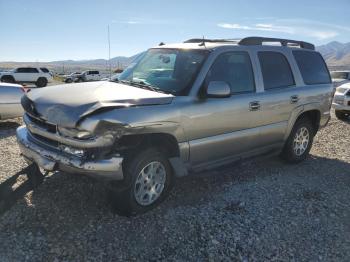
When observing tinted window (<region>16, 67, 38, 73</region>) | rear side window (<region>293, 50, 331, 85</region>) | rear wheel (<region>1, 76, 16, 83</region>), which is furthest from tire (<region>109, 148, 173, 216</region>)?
tinted window (<region>16, 67, 38, 73</region>)

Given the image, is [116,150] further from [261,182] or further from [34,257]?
[261,182]

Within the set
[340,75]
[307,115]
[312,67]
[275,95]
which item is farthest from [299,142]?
[340,75]

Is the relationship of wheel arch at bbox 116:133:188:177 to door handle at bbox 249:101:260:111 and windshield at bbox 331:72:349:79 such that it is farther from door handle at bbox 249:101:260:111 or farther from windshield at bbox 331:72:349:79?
windshield at bbox 331:72:349:79

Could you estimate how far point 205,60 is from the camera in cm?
478

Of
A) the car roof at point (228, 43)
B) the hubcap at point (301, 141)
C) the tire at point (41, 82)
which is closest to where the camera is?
the car roof at point (228, 43)

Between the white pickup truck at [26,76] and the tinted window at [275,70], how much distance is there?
29.1m

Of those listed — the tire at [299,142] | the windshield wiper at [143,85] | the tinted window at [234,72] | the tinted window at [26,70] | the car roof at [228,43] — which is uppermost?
the car roof at [228,43]

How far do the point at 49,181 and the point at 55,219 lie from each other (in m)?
1.11

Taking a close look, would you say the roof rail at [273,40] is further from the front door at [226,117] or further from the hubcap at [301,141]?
the hubcap at [301,141]

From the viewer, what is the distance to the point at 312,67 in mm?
6699

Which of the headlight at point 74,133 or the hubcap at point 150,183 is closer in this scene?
the headlight at point 74,133

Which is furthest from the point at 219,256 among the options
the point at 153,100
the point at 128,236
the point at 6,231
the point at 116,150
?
the point at 6,231

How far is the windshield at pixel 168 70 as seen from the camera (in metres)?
4.60

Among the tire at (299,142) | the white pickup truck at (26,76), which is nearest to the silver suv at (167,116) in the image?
the tire at (299,142)
